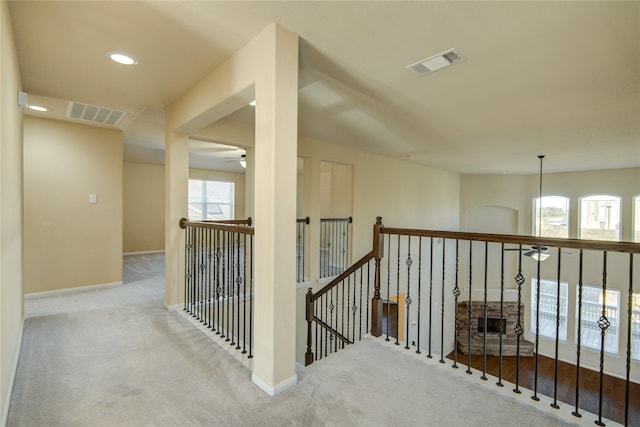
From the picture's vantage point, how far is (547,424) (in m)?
1.69

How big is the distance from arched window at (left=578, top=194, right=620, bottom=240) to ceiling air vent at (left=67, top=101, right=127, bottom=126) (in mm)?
10274

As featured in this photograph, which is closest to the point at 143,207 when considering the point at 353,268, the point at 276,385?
the point at 353,268

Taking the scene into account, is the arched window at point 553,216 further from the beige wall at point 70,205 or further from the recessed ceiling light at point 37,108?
the recessed ceiling light at point 37,108

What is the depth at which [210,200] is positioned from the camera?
8773 mm

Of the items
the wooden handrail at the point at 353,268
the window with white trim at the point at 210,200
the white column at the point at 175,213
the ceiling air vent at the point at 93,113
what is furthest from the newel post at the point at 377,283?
the window with white trim at the point at 210,200

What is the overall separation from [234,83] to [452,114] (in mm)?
2639

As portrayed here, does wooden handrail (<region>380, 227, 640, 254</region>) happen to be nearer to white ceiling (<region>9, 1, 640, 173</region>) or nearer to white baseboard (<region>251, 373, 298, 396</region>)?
white ceiling (<region>9, 1, 640, 173</region>)

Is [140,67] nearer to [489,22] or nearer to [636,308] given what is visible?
[489,22]

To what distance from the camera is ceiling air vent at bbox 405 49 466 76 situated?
2277 mm

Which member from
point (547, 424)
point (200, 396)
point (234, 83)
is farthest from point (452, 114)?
point (200, 396)

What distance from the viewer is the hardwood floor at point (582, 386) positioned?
5922mm

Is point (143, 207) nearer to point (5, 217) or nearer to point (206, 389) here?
point (5, 217)

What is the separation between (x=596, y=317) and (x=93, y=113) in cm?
1181

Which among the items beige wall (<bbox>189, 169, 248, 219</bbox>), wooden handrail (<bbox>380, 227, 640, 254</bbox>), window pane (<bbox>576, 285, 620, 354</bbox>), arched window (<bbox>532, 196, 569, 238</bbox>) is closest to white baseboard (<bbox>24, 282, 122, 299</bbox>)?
wooden handrail (<bbox>380, 227, 640, 254</bbox>)
